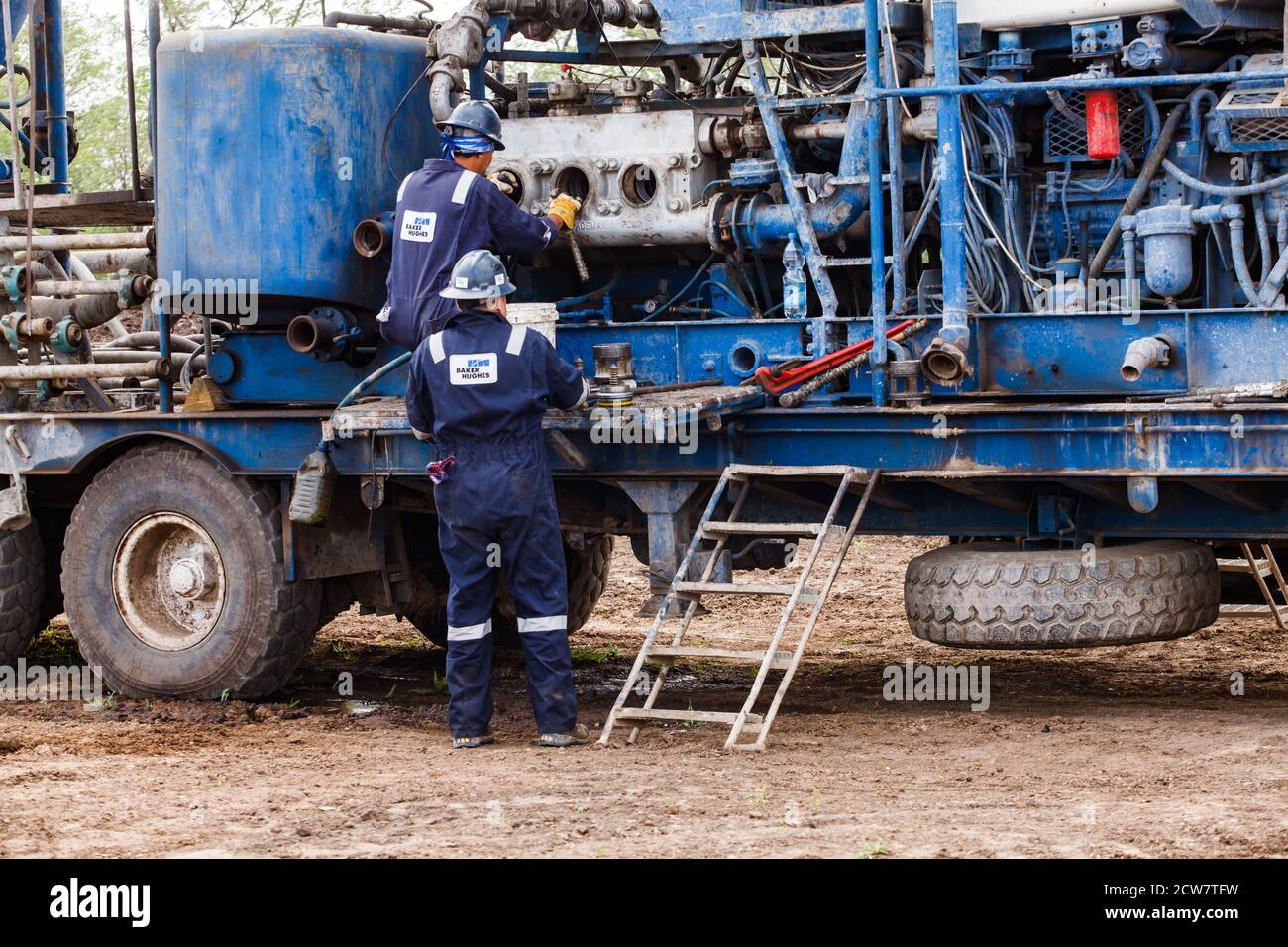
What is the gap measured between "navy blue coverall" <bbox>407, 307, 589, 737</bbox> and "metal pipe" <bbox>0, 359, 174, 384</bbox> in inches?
69.2

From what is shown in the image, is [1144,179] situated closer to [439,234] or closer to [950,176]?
[950,176]

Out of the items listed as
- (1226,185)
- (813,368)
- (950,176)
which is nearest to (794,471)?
(813,368)

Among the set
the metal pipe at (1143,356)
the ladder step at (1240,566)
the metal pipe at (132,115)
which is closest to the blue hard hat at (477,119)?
the metal pipe at (132,115)

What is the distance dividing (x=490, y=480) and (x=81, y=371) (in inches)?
101

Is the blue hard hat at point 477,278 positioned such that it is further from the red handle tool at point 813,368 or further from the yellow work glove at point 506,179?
the yellow work glove at point 506,179

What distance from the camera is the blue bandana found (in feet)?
24.8

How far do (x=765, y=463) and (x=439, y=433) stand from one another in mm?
1261

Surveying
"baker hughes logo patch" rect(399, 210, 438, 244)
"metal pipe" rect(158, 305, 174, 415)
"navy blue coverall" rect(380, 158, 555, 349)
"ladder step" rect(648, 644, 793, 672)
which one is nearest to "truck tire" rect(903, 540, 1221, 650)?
"ladder step" rect(648, 644, 793, 672)

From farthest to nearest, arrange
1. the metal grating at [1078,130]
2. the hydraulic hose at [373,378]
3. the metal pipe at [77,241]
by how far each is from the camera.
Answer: the metal pipe at [77,241], the hydraulic hose at [373,378], the metal grating at [1078,130]

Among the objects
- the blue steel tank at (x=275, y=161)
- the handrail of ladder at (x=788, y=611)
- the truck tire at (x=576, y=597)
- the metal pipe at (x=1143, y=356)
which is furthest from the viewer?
the truck tire at (x=576, y=597)

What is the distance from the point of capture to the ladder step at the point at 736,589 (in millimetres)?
6992

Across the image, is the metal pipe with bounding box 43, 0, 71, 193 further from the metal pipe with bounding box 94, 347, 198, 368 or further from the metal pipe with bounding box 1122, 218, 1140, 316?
the metal pipe with bounding box 1122, 218, 1140, 316

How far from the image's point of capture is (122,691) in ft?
28.1

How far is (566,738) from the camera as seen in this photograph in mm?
7215
